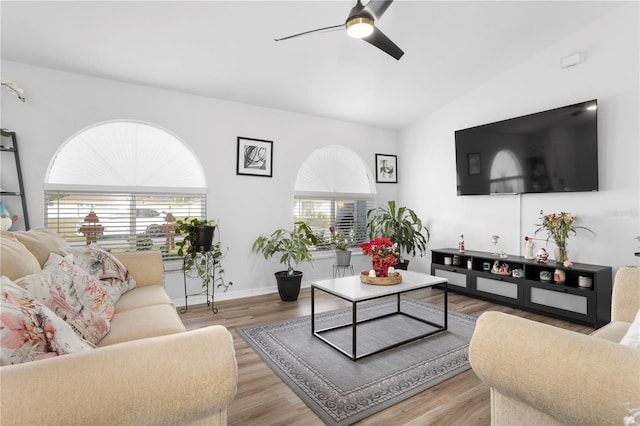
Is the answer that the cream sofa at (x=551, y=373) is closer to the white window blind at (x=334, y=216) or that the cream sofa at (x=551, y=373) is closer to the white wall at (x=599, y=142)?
the white wall at (x=599, y=142)

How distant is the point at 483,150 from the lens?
167 inches

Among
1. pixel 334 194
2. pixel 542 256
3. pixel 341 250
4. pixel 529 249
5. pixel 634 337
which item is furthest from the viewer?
pixel 334 194

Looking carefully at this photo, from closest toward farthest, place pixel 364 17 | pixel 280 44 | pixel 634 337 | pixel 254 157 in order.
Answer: pixel 634 337 → pixel 364 17 → pixel 280 44 → pixel 254 157

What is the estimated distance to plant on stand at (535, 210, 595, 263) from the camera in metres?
3.43

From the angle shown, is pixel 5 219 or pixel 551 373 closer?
pixel 551 373

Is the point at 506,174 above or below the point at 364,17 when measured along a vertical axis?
below

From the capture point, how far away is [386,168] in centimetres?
548

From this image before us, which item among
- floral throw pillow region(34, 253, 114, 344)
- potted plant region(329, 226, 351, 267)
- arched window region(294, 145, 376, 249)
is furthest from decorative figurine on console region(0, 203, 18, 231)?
potted plant region(329, 226, 351, 267)

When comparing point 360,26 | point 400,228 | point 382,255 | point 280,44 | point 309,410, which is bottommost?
point 309,410

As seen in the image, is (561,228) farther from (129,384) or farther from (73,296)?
(73,296)

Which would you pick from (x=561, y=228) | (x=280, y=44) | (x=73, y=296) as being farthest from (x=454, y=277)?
(x=73, y=296)

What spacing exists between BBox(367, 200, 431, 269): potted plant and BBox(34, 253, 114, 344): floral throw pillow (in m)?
3.66

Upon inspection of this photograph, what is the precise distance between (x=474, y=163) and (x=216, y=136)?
328cm

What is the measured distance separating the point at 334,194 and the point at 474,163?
76.6 inches
